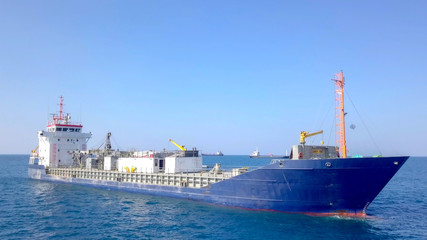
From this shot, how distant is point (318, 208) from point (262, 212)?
459 cm

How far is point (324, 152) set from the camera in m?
26.0

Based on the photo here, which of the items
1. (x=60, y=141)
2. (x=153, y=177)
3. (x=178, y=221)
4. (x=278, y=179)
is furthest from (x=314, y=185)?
(x=60, y=141)

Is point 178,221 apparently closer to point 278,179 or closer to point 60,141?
point 278,179

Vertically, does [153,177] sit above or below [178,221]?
above

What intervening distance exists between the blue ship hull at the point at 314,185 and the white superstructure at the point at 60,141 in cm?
3217

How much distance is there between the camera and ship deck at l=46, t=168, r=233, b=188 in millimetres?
30016

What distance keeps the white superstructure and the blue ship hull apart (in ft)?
106

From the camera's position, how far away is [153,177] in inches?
1357

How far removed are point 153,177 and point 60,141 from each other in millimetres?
22894

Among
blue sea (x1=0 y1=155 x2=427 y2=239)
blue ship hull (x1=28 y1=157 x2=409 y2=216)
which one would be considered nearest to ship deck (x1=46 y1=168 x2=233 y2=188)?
blue sea (x1=0 y1=155 x2=427 y2=239)

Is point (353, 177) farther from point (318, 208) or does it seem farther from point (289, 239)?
point (289, 239)

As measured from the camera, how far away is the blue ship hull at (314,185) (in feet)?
73.0

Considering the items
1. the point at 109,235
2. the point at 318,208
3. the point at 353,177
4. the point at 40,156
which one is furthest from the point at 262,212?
the point at 40,156

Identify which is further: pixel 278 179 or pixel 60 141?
pixel 60 141
